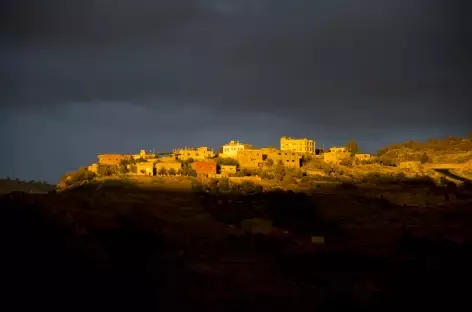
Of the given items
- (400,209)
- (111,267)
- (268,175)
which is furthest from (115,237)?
(268,175)

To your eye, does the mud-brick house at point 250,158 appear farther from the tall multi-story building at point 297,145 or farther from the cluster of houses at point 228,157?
the tall multi-story building at point 297,145

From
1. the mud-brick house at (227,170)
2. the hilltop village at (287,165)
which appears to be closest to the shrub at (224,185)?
the hilltop village at (287,165)

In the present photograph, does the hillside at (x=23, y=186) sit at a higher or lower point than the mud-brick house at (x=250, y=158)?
lower

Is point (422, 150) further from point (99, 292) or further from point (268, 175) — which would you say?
point (99, 292)

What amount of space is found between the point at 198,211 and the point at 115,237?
568 inches

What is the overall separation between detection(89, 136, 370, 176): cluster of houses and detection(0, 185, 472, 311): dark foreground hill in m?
32.8

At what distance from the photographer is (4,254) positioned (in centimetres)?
1648

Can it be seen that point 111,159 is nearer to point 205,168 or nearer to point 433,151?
point 205,168

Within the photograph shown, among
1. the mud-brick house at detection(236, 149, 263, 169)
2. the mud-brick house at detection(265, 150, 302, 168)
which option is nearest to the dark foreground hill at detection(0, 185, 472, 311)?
the mud-brick house at detection(236, 149, 263, 169)

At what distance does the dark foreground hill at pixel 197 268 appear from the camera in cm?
1591

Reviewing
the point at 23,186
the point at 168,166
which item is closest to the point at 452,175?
the point at 168,166

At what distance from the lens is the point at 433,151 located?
84.5 metres

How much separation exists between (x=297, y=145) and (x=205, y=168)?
2412 cm

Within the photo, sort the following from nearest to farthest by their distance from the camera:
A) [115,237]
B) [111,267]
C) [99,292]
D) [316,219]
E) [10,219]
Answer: [99,292]
[111,267]
[10,219]
[115,237]
[316,219]
